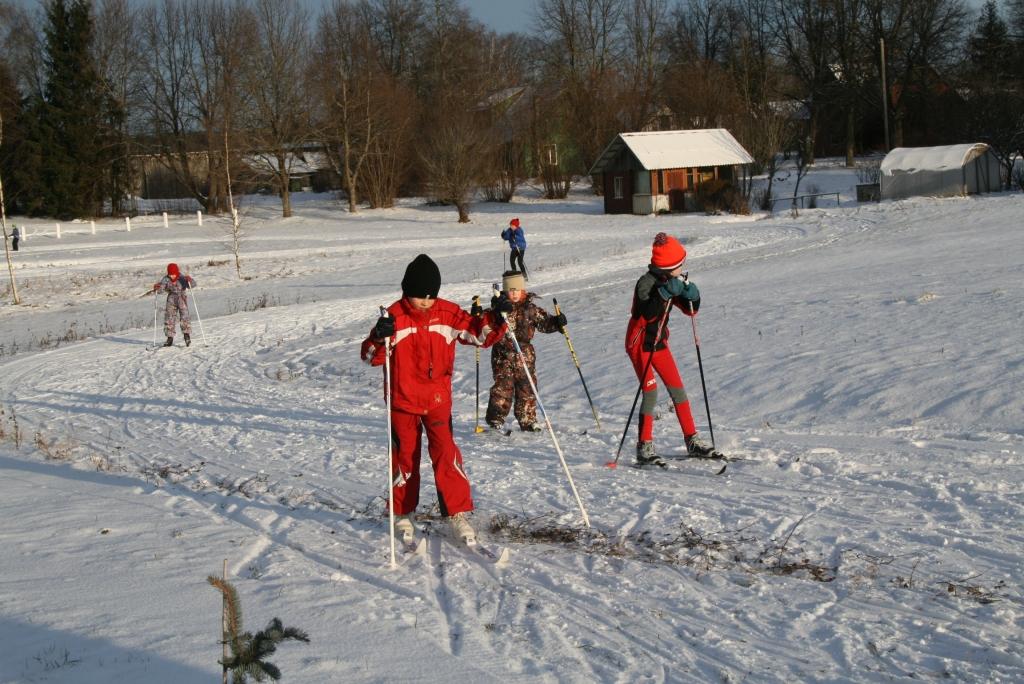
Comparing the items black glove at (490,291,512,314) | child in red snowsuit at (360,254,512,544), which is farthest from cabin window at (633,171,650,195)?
→ child in red snowsuit at (360,254,512,544)

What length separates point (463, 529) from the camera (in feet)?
21.9

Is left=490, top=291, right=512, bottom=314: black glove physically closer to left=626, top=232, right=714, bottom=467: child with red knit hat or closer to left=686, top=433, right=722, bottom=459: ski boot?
left=626, top=232, right=714, bottom=467: child with red knit hat

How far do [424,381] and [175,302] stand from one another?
559 inches

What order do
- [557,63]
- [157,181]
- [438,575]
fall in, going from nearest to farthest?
1. [438,575]
2. [557,63]
3. [157,181]

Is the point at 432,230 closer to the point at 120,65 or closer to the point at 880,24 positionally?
the point at 120,65

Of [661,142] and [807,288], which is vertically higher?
[661,142]

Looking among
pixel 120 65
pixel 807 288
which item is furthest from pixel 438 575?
pixel 120 65

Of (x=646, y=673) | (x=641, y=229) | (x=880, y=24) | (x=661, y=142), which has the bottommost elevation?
(x=646, y=673)

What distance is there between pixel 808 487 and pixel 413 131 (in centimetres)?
6443

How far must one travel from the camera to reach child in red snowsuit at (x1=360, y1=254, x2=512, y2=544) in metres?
6.68

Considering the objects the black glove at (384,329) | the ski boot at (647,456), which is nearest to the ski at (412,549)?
the black glove at (384,329)

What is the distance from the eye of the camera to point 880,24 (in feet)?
227

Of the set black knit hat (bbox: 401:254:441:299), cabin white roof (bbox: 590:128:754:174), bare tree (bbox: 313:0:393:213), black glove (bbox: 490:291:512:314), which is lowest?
black glove (bbox: 490:291:512:314)

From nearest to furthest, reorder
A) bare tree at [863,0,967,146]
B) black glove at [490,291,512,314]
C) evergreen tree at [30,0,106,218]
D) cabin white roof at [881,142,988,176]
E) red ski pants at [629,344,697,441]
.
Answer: black glove at [490,291,512,314]
red ski pants at [629,344,697,441]
cabin white roof at [881,142,988,176]
evergreen tree at [30,0,106,218]
bare tree at [863,0,967,146]
